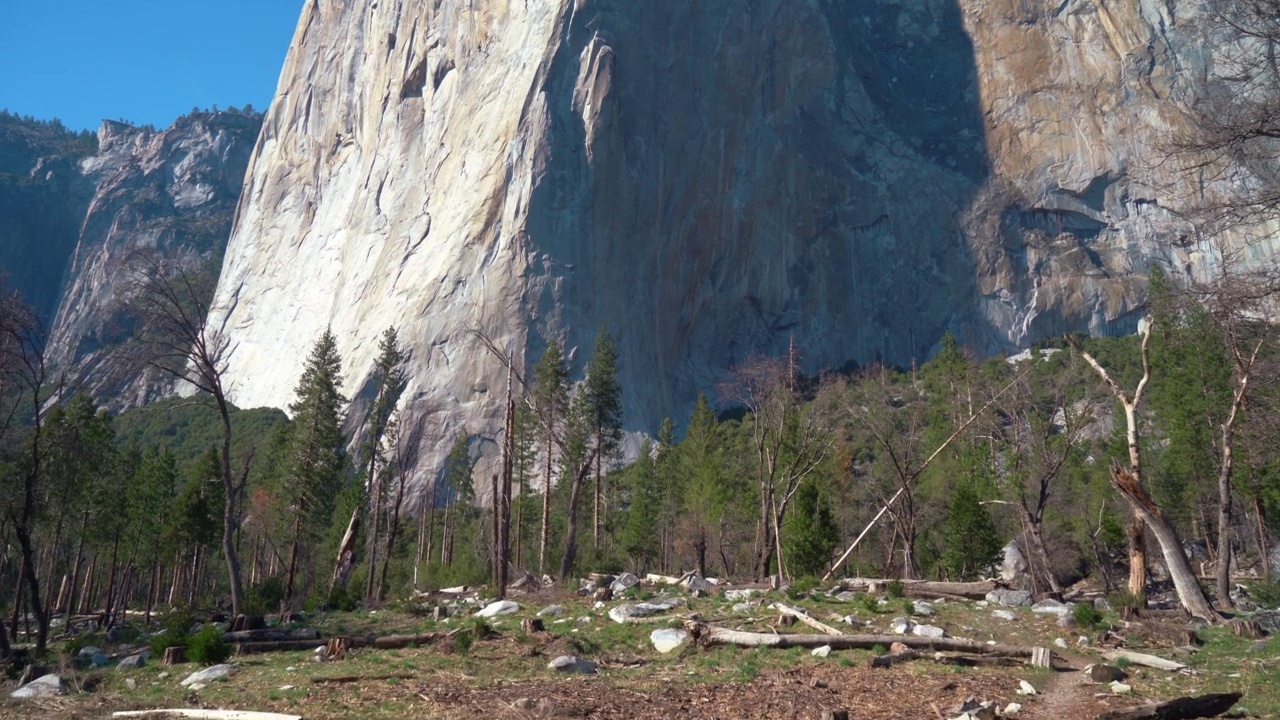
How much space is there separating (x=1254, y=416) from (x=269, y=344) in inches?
3725

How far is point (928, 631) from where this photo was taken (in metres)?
15.2

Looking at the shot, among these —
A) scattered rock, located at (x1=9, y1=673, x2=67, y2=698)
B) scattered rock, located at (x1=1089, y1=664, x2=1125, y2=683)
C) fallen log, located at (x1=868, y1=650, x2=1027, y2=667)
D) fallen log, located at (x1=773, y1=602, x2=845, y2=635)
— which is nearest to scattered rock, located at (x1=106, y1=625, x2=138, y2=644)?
scattered rock, located at (x1=9, y1=673, x2=67, y2=698)

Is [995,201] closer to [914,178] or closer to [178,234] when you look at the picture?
[914,178]

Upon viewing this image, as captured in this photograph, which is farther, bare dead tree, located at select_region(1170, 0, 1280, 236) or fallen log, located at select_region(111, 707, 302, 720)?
bare dead tree, located at select_region(1170, 0, 1280, 236)

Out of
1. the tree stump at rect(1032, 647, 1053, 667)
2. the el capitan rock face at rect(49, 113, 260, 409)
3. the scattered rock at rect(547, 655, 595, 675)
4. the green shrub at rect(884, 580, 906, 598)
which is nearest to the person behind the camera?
the scattered rock at rect(547, 655, 595, 675)

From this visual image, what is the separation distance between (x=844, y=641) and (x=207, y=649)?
10.4m

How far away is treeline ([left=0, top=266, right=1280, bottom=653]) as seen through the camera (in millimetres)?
27344

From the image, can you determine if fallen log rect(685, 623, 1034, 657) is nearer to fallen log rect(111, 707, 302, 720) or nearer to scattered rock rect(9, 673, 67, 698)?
fallen log rect(111, 707, 302, 720)

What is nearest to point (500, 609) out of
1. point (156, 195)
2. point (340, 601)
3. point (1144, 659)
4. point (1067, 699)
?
point (340, 601)

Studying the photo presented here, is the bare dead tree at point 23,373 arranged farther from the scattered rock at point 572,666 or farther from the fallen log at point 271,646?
the scattered rock at point 572,666

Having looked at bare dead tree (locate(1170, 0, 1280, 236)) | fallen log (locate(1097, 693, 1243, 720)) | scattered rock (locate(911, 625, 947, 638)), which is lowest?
fallen log (locate(1097, 693, 1243, 720))

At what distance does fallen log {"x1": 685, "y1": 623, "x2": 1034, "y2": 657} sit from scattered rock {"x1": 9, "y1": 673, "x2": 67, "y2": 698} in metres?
9.49

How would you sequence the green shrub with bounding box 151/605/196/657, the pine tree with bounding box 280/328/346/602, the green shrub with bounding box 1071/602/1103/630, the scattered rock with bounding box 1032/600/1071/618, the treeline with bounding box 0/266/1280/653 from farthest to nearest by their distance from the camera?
1. the pine tree with bounding box 280/328/346/602
2. the treeline with bounding box 0/266/1280/653
3. the scattered rock with bounding box 1032/600/1071/618
4. the green shrub with bounding box 1071/602/1103/630
5. the green shrub with bounding box 151/605/196/657

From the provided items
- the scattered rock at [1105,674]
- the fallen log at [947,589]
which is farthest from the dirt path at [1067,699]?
the fallen log at [947,589]
